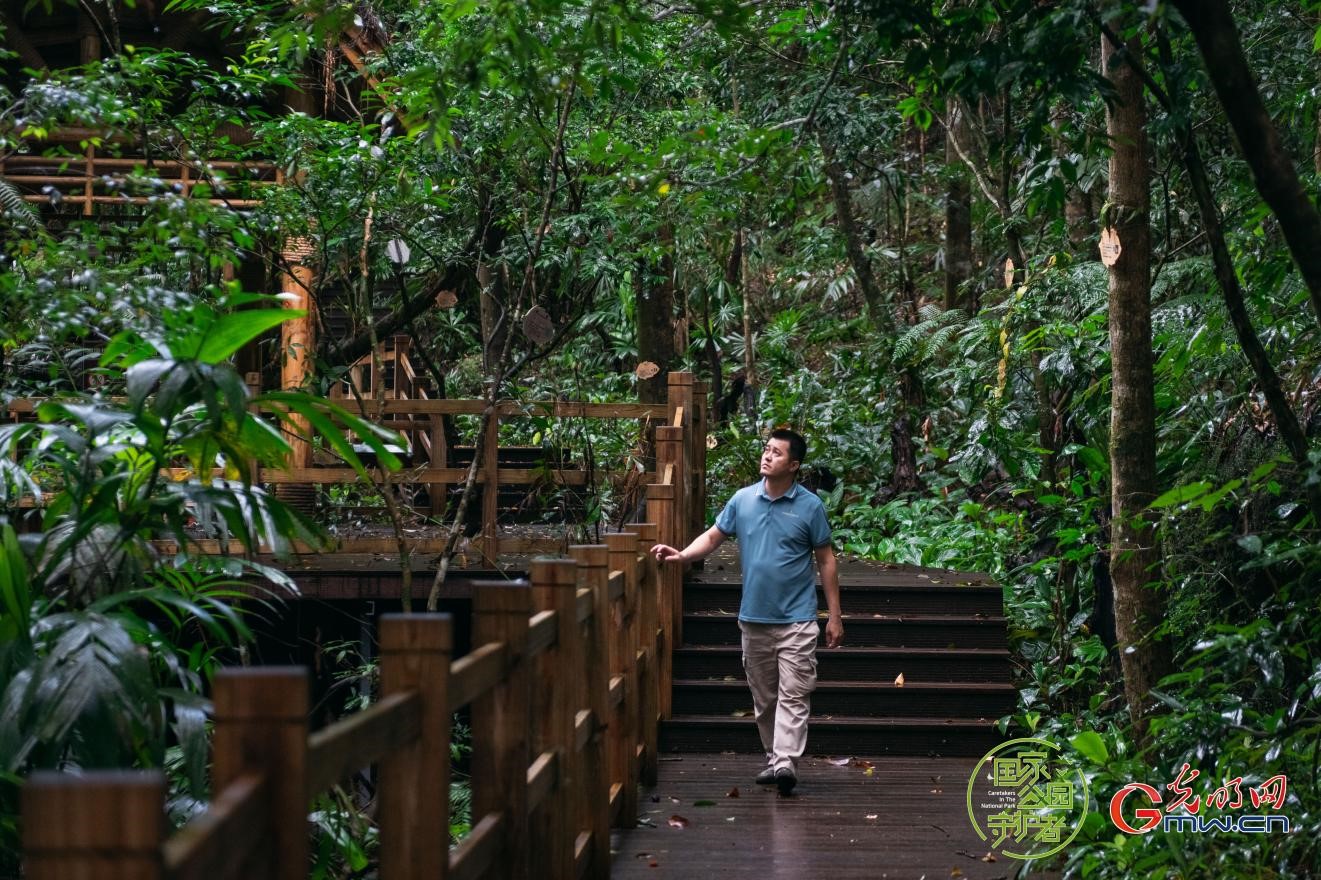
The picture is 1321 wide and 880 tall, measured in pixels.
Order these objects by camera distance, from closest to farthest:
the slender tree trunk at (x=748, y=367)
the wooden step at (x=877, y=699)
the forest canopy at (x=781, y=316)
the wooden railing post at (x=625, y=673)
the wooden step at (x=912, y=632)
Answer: the forest canopy at (x=781, y=316), the wooden railing post at (x=625, y=673), the wooden step at (x=877, y=699), the wooden step at (x=912, y=632), the slender tree trunk at (x=748, y=367)

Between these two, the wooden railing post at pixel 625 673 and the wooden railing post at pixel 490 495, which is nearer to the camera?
the wooden railing post at pixel 625 673

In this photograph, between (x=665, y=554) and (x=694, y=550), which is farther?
(x=694, y=550)

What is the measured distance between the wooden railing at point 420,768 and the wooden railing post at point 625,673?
Answer: 31 cm

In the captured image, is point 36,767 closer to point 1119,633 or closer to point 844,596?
point 1119,633

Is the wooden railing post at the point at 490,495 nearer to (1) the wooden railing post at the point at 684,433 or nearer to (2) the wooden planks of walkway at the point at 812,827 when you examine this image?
(1) the wooden railing post at the point at 684,433

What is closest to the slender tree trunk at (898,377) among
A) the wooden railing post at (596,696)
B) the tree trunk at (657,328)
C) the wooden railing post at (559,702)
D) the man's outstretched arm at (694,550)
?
the tree trunk at (657,328)

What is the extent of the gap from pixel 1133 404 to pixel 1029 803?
183 centimetres

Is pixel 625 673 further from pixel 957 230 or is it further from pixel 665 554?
pixel 957 230

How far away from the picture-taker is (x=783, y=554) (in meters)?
6.59

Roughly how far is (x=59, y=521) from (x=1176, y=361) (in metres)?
5.41

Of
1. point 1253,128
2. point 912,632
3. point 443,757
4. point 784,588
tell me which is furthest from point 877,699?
point 443,757

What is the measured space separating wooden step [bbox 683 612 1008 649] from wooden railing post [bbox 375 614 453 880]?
6.30m

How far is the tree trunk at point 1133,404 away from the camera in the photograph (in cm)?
571

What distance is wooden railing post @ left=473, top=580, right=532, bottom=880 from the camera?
3.27 meters
